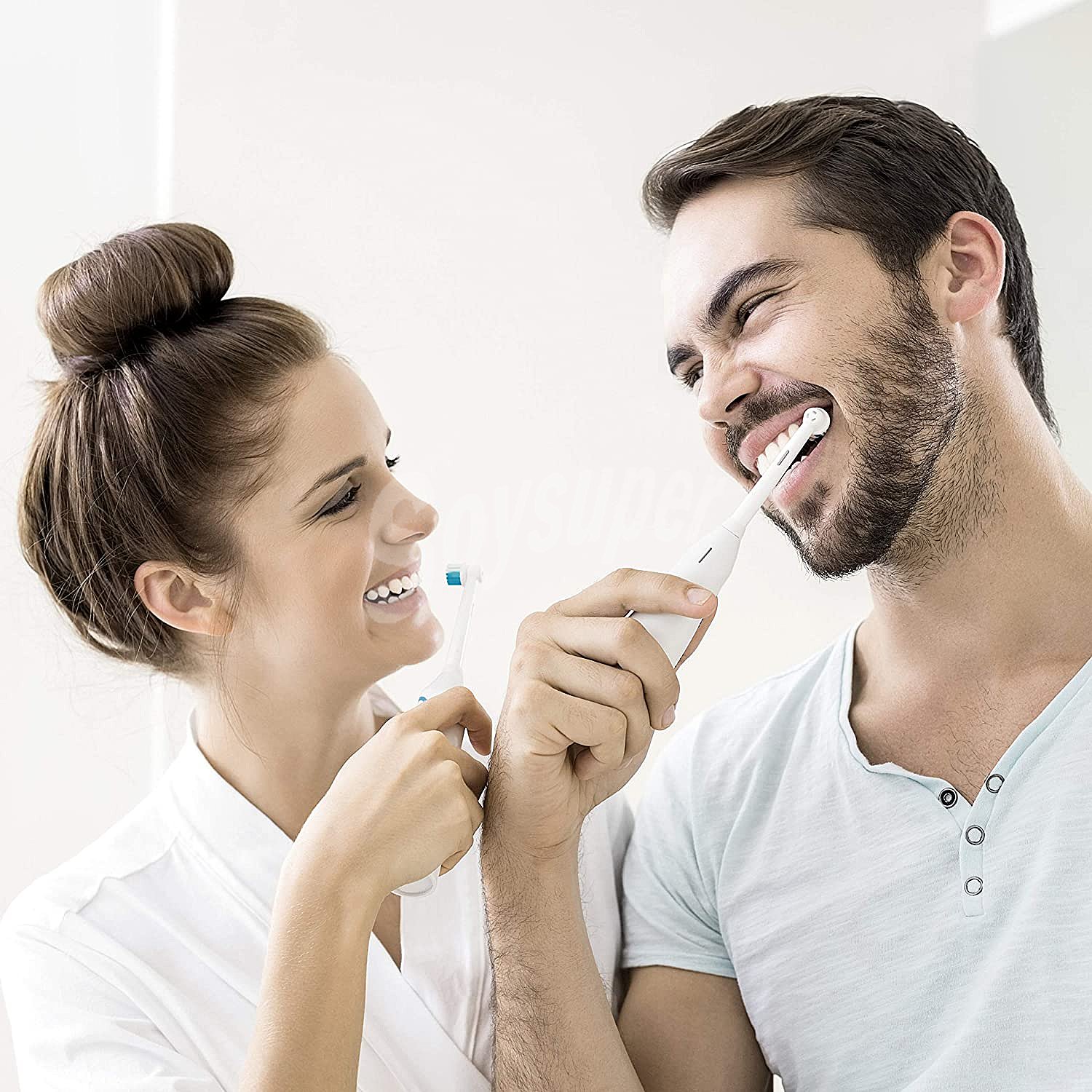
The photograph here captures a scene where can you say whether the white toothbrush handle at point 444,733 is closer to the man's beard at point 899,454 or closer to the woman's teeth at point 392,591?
the woman's teeth at point 392,591

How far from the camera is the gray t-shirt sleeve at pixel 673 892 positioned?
112cm

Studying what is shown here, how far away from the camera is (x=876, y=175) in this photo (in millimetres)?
1116

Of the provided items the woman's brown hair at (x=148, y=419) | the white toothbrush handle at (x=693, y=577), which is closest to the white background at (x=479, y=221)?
the woman's brown hair at (x=148, y=419)

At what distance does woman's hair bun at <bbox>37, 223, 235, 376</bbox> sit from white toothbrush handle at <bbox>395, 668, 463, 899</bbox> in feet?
1.38

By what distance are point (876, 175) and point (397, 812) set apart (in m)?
0.70

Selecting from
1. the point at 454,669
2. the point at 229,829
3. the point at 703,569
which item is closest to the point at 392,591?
the point at 454,669

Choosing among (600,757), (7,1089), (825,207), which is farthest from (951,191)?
(7,1089)

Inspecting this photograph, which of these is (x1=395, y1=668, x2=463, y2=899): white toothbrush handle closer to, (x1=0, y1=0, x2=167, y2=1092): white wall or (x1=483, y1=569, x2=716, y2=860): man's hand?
(x1=483, y1=569, x2=716, y2=860): man's hand

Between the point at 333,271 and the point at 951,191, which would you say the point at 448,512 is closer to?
the point at 333,271

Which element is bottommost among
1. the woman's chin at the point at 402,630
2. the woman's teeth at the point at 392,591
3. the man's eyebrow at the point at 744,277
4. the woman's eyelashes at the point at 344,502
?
the woman's chin at the point at 402,630

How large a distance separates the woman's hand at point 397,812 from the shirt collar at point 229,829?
0.64 feet

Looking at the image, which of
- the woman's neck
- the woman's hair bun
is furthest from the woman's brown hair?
the woman's neck

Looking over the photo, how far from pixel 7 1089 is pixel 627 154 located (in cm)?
141

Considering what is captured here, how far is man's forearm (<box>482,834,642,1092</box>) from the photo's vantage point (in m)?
1.01
